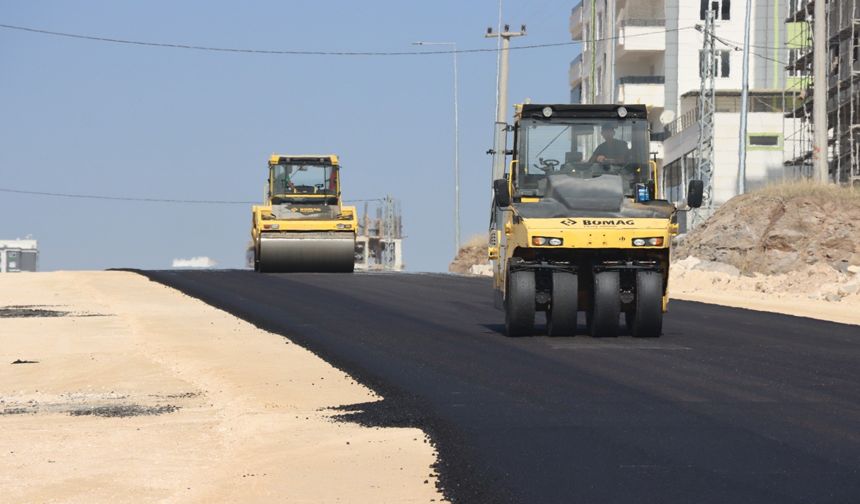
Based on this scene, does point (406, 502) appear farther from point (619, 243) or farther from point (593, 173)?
point (593, 173)

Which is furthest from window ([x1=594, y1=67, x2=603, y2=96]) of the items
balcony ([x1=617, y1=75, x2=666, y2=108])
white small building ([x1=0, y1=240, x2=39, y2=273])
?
white small building ([x1=0, y1=240, x2=39, y2=273])

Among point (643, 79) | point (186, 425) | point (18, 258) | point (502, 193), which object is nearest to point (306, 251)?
point (502, 193)

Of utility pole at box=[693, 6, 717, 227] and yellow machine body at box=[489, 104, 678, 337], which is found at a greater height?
utility pole at box=[693, 6, 717, 227]

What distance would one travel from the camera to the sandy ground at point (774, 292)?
3006cm

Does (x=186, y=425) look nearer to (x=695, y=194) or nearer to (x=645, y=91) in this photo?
(x=695, y=194)

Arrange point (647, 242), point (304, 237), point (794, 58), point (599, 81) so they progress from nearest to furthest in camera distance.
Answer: point (647, 242)
point (304, 237)
point (794, 58)
point (599, 81)

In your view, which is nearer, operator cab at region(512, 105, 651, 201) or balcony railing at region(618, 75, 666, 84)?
operator cab at region(512, 105, 651, 201)

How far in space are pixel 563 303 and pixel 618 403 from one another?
6.54 meters

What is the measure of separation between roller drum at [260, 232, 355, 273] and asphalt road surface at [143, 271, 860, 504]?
1643 cm

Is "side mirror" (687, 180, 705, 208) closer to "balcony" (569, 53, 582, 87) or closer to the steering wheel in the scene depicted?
the steering wheel

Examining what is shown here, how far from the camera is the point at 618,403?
13.4 meters

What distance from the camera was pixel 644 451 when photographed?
10695 mm

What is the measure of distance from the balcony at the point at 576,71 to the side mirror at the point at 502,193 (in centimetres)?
7560

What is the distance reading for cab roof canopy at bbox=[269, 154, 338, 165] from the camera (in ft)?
145
